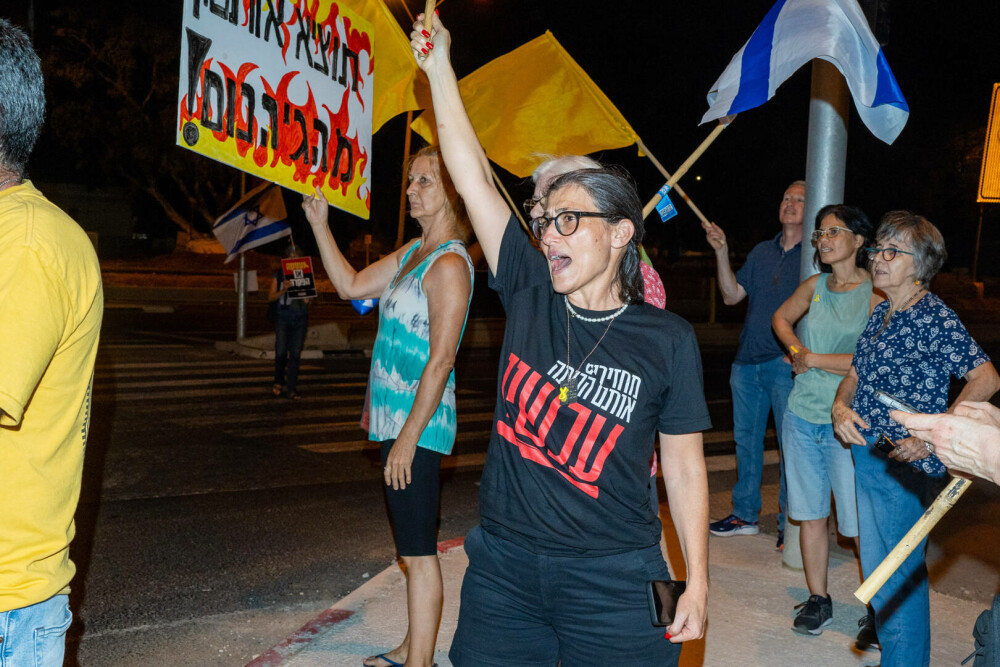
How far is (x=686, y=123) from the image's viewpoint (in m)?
37.6

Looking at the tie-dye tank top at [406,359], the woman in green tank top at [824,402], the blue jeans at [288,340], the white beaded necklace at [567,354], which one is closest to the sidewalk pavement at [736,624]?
the woman in green tank top at [824,402]

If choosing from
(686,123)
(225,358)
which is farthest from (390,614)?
(686,123)

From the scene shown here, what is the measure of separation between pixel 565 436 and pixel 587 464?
9cm

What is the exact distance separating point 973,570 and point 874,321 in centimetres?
256

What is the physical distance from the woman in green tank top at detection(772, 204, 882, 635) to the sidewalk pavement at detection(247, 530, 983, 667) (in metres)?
0.19

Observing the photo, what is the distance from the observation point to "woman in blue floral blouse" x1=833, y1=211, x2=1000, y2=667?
3945 millimetres

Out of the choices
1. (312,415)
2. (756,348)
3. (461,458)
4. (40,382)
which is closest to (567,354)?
(40,382)

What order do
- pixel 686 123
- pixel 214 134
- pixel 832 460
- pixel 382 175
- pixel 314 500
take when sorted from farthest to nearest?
1. pixel 382 175
2. pixel 686 123
3. pixel 314 500
4. pixel 832 460
5. pixel 214 134

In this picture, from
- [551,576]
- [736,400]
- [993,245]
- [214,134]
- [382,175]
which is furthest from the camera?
[993,245]

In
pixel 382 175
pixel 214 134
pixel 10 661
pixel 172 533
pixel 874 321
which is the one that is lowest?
pixel 172 533

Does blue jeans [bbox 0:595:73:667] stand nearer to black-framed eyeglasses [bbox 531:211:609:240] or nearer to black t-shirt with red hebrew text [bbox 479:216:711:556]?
black t-shirt with red hebrew text [bbox 479:216:711:556]

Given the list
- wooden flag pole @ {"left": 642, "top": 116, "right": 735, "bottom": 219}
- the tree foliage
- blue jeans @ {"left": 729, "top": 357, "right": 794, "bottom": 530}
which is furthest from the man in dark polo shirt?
the tree foliage

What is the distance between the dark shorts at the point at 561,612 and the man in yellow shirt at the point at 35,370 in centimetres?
107

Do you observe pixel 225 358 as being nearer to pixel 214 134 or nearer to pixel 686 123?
pixel 214 134
